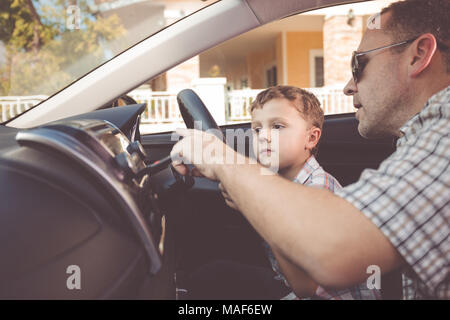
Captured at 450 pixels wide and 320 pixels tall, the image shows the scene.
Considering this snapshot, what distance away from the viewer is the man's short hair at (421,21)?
117 cm

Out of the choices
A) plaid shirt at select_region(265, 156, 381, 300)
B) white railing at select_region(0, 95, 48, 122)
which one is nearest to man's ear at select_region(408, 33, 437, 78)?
plaid shirt at select_region(265, 156, 381, 300)

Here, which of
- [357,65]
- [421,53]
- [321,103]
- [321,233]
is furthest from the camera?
[321,103]

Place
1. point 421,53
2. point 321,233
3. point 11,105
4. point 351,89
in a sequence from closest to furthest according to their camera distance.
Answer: point 321,233 < point 421,53 < point 351,89 < point 11,105

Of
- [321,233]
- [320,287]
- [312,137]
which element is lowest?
[320,287]

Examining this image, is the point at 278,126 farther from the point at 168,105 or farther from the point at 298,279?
the point at 168,105

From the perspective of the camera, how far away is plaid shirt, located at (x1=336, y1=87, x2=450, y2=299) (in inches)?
33.2

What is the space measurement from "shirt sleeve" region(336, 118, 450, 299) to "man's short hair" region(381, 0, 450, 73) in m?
0.43

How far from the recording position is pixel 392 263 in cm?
86

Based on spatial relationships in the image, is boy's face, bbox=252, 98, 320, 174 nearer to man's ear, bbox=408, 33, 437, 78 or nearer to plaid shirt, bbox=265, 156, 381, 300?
plaid shirt, bbox=265, 156, 381, 300

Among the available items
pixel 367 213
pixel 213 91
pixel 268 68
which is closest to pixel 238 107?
pixel 213 91

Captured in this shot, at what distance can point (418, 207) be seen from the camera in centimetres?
85

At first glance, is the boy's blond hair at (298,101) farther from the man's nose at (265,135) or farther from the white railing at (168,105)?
the white railing at (168,105)
